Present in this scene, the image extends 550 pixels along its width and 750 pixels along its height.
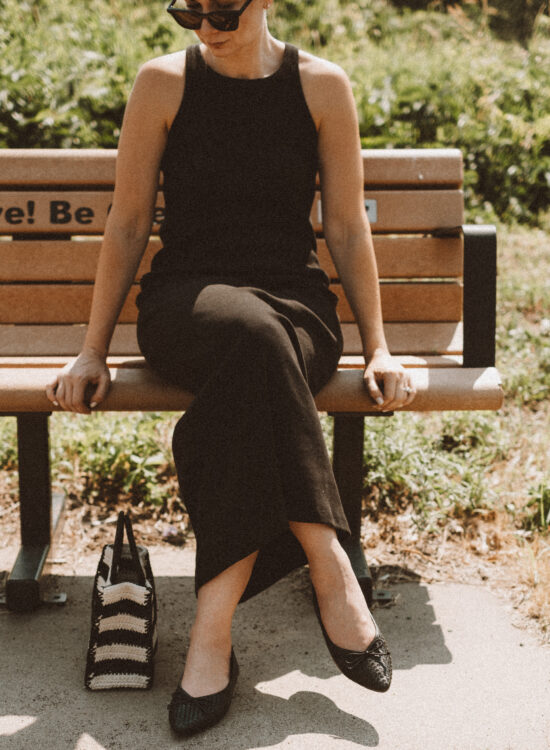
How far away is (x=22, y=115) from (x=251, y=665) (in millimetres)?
4001

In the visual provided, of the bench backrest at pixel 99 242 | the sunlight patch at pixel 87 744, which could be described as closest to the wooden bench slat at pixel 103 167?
the bench backrest at pixel 99 242

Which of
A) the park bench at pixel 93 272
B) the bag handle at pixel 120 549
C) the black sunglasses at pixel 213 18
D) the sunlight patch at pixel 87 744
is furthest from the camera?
the park bench at pixel 93 272

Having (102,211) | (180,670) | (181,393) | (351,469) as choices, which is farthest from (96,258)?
(180,670)

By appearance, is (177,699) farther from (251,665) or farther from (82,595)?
(82,595)

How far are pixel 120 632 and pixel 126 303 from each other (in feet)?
3.96

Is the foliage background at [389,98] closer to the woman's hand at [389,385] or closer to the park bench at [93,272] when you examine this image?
the park bench at [93,272]

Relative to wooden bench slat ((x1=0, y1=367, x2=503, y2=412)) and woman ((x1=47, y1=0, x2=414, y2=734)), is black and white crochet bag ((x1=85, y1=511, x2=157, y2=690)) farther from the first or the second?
wooden bench slat ((x1=0, y1=367, x2=503, y2=412))

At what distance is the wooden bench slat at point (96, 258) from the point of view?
2941 millimetres

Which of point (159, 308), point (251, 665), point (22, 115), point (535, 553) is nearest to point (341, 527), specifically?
point (251, 665)

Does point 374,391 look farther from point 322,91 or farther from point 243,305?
point 322,91

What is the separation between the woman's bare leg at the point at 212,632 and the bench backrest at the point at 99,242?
1046 mm

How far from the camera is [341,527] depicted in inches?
80.4

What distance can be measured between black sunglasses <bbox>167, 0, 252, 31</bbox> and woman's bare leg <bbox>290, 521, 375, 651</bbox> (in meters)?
1.22

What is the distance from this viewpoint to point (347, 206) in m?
2.48
